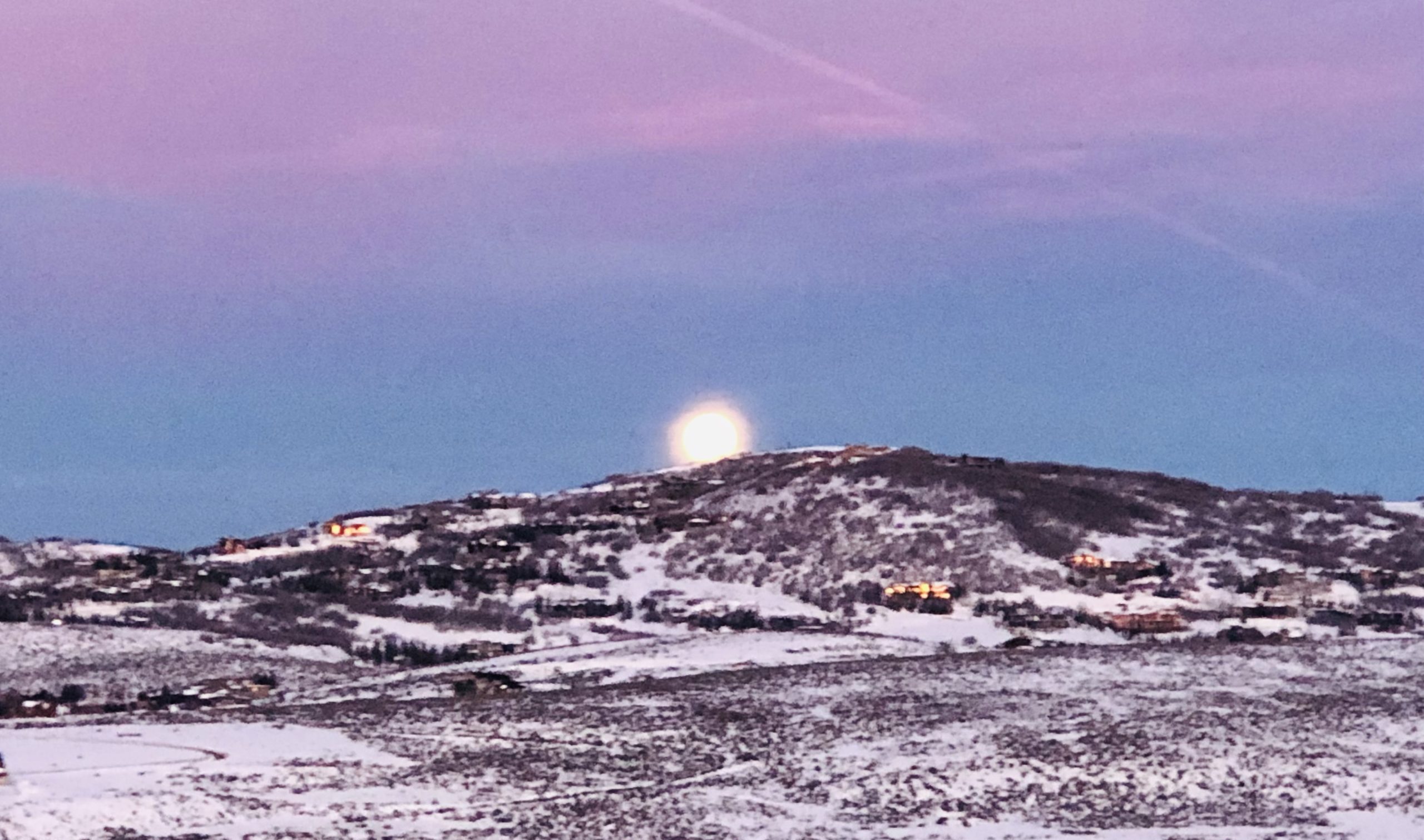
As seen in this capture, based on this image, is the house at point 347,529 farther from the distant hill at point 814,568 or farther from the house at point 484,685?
the house at point 484,685

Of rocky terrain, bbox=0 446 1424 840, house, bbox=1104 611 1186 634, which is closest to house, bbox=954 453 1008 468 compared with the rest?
rocky terrain, bbox=0 446 1424 840

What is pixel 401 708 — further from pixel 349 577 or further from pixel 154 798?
pixel 349 577

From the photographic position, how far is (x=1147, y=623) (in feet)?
287

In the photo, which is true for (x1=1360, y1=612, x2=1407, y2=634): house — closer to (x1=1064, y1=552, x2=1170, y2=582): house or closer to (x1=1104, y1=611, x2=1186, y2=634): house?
(x1=1104, y1=611, x2=1186, y2=634): house

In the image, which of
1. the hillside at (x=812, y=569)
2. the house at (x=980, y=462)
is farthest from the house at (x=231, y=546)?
the house at (x=980, y=462)

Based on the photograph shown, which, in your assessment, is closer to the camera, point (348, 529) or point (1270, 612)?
point (1270, 612)

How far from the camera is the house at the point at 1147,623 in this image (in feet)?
285

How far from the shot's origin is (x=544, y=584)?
109375 millimetres

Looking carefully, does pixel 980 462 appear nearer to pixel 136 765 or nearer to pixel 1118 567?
pixel 1118 567

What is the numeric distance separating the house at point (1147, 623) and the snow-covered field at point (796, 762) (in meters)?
20.2

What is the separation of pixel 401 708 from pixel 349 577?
183ft

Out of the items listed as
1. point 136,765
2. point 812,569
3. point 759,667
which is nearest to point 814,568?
point 812,569

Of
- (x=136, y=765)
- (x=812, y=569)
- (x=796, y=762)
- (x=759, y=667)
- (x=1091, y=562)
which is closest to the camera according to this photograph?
(x=136, y=765)

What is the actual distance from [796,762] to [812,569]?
195 feet
